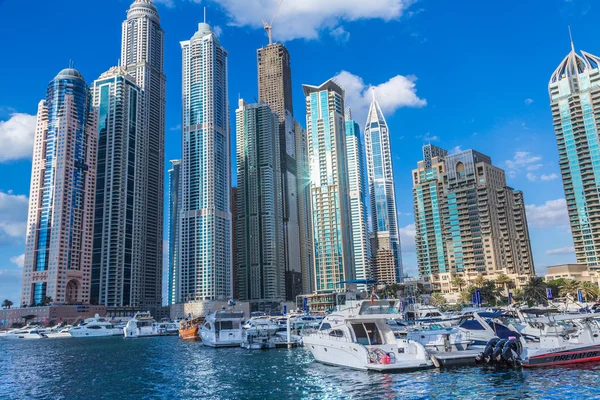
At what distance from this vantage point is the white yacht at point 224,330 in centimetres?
8288

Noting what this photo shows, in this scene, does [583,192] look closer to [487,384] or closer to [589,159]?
[589,159]

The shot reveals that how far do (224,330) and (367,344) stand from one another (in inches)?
Result: 1670

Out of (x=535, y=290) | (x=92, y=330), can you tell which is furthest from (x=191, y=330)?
(x=535, y=290)

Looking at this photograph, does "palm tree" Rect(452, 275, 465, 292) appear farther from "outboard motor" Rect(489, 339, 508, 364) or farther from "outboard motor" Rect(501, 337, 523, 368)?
"outboard motor" Rect(501, 337, 523, 368)

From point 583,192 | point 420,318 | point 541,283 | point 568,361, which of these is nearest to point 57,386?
point 568,361

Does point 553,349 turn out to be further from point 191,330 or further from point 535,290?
point 535,290

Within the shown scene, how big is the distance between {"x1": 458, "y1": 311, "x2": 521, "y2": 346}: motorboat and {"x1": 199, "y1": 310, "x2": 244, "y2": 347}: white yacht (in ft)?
133

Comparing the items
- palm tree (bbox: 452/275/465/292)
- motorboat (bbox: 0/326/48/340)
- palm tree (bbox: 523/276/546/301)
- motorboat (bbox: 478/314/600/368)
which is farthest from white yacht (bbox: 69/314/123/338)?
motorboat (bbox: 478/314/600/368)

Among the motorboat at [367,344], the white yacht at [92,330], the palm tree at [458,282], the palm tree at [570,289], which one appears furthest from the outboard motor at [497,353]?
the palm tree at [458,282]

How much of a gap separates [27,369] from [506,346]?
59.3 meters

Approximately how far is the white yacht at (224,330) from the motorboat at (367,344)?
111 ft

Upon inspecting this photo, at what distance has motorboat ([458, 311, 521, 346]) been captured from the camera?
54.3m

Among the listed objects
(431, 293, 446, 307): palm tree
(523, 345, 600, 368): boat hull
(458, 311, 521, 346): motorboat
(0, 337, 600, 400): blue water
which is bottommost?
(0, 337, 600, 400): blue water

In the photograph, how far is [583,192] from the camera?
18550 cm
